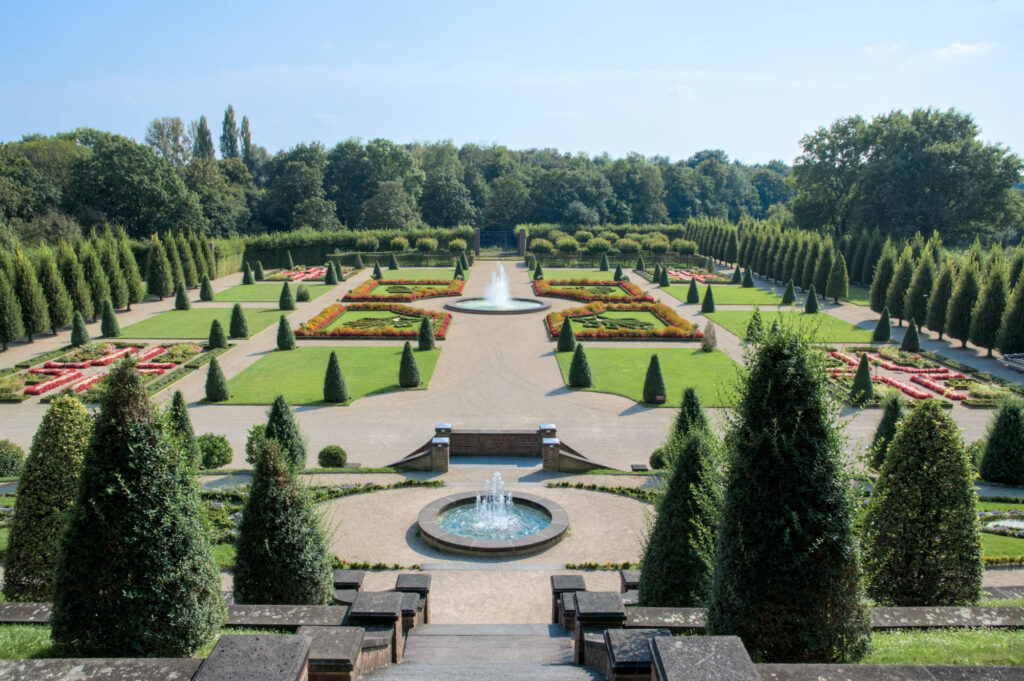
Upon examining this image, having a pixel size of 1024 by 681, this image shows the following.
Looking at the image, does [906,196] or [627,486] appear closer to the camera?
[627,486]

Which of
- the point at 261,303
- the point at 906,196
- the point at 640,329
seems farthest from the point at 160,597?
the point at 906,196

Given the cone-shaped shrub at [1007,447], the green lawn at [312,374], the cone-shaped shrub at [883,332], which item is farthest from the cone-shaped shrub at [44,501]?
the cone-shaped shrub at [883,332]

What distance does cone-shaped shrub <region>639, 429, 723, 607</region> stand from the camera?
8969 millimetres

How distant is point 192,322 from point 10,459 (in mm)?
20564

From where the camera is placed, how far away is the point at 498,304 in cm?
4338

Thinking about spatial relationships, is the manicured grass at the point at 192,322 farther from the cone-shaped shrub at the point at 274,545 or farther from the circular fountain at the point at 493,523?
the cone-shaped shrub at the point at 274,545

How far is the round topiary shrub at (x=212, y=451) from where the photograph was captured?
712 inches

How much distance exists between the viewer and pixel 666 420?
22.8 meters

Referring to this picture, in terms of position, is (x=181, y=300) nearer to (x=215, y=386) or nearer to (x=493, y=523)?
(x=215, y=386)

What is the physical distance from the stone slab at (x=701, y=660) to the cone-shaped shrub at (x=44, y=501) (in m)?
8.37

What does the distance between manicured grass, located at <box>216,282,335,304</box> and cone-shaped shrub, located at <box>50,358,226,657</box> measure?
129ft

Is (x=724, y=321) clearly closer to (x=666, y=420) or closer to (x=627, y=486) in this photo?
(x=666, y=420)

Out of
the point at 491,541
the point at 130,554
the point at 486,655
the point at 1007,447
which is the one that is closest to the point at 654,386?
the point at 1007,447

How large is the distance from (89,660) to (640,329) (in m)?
31.6
